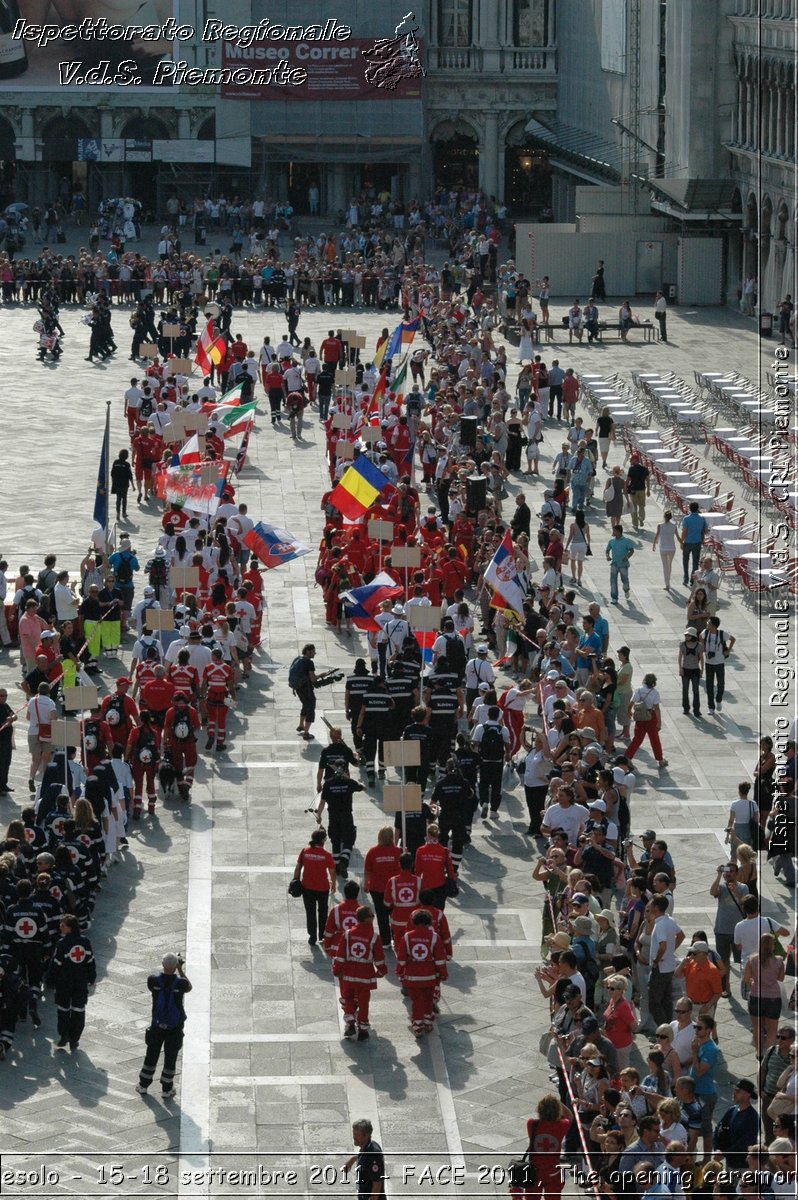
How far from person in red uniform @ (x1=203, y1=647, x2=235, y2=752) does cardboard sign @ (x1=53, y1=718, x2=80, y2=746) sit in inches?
131

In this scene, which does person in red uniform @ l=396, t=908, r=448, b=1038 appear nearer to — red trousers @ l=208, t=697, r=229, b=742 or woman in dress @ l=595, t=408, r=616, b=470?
red trousers @ l=208, t=697, r=229, b=742

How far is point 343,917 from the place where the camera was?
17.1 metres

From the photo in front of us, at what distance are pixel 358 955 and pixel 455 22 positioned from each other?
5963cm

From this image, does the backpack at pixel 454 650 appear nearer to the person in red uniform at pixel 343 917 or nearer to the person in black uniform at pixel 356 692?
the person in black uniform at pixel 356 692

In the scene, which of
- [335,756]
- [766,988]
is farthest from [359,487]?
[766,988]

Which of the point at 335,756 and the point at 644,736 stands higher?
the point at 335,756

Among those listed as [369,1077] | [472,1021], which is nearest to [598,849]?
[472,1021]

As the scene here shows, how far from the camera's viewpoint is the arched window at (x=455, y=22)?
7256cm

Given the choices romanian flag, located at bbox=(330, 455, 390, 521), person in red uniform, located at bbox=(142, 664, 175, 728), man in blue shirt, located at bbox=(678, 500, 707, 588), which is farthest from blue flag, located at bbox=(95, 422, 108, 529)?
man in blue shirt, located at bbox=(678, 500, 707, 588)

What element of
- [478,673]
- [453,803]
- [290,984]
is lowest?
[290,984]

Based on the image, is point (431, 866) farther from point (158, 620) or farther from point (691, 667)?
point (691, 667)

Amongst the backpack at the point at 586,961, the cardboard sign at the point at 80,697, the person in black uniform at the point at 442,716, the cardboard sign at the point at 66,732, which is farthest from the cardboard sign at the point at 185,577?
the backpack at the point at 586,961


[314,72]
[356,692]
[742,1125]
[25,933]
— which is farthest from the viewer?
[314,72]

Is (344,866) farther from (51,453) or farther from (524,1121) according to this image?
(51,453)
